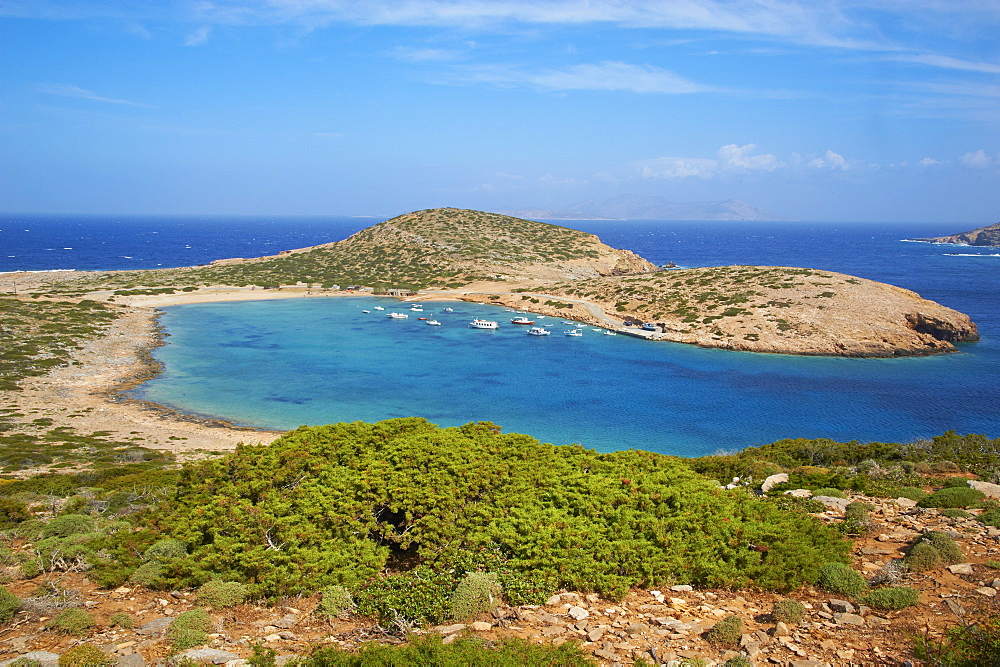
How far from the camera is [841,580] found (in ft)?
34.9

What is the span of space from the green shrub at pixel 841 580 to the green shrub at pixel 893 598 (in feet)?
1.12

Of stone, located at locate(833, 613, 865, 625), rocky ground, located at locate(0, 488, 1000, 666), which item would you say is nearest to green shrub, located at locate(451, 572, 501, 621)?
rocky ground, located at locate(0, 488, 1000, 666)

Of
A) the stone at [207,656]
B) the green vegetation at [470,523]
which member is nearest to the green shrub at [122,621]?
the green vegetation at [470,523]

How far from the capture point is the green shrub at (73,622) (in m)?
9.49

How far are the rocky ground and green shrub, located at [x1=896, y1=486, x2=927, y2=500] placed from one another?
3500mm

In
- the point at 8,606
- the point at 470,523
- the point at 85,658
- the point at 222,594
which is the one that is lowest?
the point at 222,594

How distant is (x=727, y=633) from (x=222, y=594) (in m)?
8.47

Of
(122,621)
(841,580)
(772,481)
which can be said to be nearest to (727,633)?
(841,580)

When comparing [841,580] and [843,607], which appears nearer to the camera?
[843,607]

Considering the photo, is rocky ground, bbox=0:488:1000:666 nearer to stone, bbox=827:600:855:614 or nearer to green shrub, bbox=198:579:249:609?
stone, bbox=827:600:855:614

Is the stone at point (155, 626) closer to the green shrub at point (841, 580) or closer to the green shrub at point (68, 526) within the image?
the green shrub at point (68, 526)

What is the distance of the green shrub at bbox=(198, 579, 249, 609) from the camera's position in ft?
34.4

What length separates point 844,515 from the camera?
14.1 metres

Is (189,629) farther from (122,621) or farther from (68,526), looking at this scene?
(68,526)
